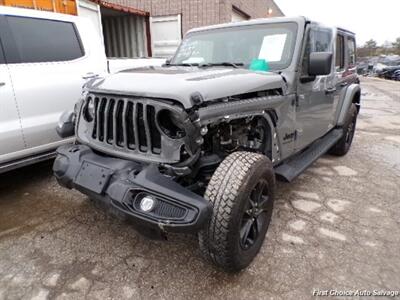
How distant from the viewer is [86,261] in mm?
2619

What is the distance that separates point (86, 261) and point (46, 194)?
155cm

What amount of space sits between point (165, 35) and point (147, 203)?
30.5ft

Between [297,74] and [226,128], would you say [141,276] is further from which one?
[297,74]

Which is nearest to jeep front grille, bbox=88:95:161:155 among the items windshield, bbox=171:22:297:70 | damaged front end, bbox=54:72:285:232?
damaged front end, bbox=54:72:285:232

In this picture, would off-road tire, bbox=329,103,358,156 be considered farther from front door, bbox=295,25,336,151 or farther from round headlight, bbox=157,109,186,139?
round headlight, bbox=157,109,186,139

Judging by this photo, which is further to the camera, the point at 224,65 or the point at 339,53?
the point at 339,53

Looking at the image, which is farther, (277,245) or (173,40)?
(173,40)

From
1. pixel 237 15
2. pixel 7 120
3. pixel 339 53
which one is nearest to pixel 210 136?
pixel 7 120

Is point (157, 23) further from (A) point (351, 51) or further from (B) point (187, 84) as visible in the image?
(B) point (187, 84)

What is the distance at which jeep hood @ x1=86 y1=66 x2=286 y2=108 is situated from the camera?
219cm

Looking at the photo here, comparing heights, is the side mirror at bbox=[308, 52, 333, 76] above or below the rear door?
above

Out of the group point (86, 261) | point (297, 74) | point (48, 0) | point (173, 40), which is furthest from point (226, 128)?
point (173, 40)

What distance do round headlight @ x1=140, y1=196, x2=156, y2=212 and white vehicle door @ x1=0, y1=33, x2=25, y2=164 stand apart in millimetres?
2292

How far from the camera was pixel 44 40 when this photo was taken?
13.0ft
